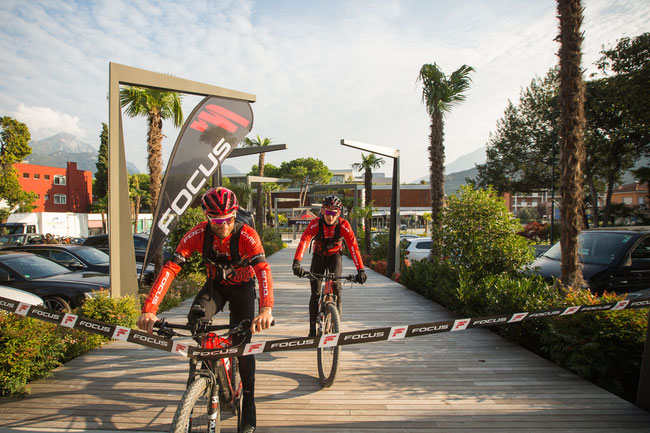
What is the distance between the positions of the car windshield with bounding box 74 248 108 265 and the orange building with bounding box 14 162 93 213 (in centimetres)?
4609

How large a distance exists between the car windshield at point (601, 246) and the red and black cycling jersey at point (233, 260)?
6.73m

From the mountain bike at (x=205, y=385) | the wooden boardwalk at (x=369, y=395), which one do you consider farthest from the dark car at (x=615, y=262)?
the mountain bike at (x=205, y=385)

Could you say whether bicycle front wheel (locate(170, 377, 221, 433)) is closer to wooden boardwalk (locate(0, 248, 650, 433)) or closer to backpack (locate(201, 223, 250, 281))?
backpack (locate(201, 223, 250, 281))

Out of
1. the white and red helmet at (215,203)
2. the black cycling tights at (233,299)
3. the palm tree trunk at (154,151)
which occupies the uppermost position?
the palm tree trunk at (154,151)

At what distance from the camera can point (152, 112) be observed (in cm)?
1156

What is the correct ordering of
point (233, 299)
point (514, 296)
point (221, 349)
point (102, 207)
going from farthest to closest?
point (102, 207)
point (514, 296)
point (233, 299)
point (221, 349)

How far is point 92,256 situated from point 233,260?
9768mm

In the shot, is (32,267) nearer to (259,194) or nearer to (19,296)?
(19,296)

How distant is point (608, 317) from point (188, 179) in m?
6.73

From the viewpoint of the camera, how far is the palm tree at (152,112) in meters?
11.3

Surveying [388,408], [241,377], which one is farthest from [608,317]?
[241,377]

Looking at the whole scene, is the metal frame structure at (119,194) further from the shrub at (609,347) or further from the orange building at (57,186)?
the orange building at (57,186)

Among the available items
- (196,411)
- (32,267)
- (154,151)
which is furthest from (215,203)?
(154,151)

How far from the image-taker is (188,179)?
7270 millimetres
